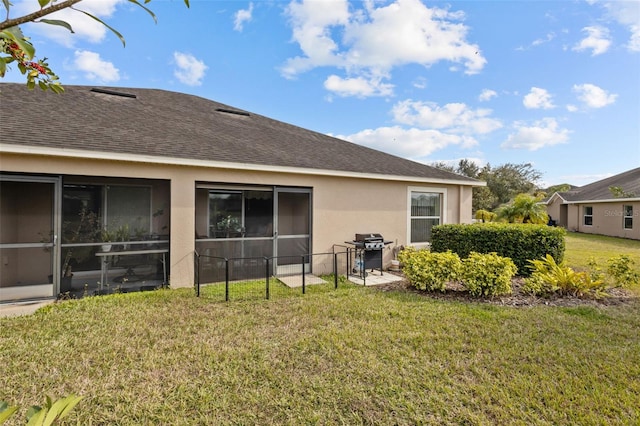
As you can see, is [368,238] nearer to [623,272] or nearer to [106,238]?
[623,272]

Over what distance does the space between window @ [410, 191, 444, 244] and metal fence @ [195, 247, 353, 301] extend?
2740 millimetres

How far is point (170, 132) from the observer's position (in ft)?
26.1

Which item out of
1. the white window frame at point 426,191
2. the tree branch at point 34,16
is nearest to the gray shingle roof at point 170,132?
the white window frame at point 426,191

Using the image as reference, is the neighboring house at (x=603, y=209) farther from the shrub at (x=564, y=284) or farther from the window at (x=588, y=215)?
the shrub at (x=564, y=284)

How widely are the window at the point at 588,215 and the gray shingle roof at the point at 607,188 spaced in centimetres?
73

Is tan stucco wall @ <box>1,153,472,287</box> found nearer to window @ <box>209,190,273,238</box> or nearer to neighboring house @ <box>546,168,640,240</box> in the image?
window @ <box>209,190,273,238</box>

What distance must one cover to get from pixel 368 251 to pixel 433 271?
2.08 m

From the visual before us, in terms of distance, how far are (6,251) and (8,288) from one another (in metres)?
0.73

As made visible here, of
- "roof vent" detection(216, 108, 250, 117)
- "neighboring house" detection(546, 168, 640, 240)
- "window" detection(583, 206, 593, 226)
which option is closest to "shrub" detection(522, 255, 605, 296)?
"roof vent" detection(216, 108, 250, 117)

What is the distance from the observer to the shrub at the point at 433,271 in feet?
21.7

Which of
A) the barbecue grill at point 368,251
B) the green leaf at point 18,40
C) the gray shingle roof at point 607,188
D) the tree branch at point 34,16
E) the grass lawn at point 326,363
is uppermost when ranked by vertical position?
the gray shingle roof at point 607,188

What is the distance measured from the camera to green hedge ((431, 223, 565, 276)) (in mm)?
8328

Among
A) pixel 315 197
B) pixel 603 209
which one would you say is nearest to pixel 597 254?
pixel 603 209

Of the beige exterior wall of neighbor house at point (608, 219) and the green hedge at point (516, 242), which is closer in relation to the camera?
the green hedge at point (516, 242)
